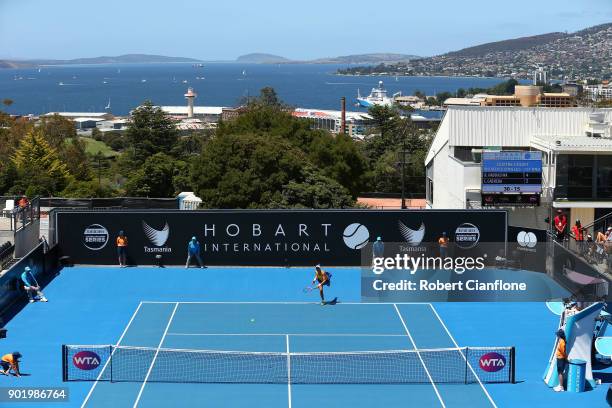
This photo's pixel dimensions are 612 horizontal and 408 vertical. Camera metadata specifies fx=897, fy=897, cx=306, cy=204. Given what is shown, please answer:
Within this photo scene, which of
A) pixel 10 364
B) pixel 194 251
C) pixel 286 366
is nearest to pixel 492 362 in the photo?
pixel 286 366

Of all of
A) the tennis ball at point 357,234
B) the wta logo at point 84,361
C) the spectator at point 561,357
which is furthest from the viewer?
the tennis ball at point 357,234

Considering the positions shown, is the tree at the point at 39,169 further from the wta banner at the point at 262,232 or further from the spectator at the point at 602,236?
the spectator at the point at 602,236

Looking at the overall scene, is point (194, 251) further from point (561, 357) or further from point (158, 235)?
point (561, 357)

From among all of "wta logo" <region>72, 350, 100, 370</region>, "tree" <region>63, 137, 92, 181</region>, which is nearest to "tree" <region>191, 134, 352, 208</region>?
"wta logo" <region>72, 350, 100, 370</region>

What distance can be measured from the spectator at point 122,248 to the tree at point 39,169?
24466 mm

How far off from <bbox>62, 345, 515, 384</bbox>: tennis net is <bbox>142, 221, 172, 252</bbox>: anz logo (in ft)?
30.8

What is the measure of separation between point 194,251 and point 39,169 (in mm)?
34137

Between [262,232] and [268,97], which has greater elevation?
[268,97]

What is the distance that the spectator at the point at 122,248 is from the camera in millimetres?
29312

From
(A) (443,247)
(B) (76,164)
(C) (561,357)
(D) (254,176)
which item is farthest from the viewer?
(B) (76,164)

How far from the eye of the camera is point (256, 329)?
23219 millimetres

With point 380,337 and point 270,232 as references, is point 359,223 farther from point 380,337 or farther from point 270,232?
point 380,337

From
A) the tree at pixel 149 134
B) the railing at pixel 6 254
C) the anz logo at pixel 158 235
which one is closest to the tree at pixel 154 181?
the tree at pixel 149 134

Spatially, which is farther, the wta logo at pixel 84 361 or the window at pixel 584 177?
the window at pixel 584 177
